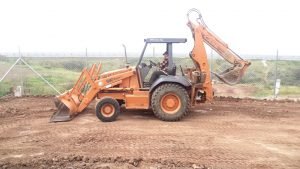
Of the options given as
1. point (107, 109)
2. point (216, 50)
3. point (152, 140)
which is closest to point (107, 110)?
point (107, 109)

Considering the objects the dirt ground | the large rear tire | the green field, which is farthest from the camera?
the green field

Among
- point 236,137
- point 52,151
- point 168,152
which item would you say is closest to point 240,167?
point 168,152

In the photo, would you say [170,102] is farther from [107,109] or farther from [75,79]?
[75,79]

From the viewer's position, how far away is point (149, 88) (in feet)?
37.3

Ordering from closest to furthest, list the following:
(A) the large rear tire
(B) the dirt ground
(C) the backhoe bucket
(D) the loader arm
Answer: (B) the dirt ground → (A) the large rear tire → (D) the loader arm → (C) the backhoe bucket

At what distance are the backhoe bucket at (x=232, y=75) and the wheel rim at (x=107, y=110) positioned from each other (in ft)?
11.3

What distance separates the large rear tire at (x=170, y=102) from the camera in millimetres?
10969

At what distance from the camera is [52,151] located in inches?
323

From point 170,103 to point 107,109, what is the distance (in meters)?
1.77

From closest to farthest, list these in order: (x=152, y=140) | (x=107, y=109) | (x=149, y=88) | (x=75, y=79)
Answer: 1. (x=152, y=140)
2. (x=107, y=109)
3. (x=149, y=88)
4. (x=75, y=79)

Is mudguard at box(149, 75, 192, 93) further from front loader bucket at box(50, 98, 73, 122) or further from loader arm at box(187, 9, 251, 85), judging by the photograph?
front loader bucket at box(50, 98, 73, 122)

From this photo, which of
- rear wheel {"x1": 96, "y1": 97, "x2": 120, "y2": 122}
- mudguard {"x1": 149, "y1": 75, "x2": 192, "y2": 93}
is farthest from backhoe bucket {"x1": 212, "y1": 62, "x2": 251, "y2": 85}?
rear wheel {"x1": 96, "y1": 97, "x2": 120, "y2": 122}

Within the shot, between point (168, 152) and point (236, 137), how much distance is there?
2130 millimetres

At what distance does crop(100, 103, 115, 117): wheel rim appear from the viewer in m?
10.9
